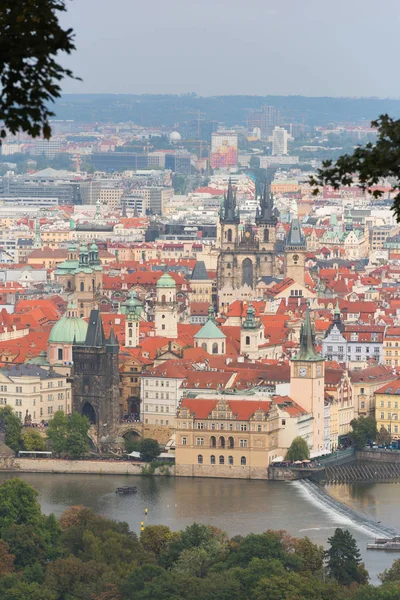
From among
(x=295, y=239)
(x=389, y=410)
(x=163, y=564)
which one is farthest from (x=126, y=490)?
(x=295, y=239)

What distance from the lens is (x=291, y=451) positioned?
39.6m

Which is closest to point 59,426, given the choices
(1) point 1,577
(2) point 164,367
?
(2) point 164,367

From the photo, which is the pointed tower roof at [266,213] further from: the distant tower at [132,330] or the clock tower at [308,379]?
the clock tower at [308,379]

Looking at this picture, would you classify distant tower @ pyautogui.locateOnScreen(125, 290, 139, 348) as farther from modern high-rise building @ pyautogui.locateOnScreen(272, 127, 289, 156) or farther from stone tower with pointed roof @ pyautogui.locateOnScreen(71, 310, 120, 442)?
modern high-rise building @ pyautogui.locateOnScreen(272, 127, 289, 156)

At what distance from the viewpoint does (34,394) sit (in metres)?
43.7

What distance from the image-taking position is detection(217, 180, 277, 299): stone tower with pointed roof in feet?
236

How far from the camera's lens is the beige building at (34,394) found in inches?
1713

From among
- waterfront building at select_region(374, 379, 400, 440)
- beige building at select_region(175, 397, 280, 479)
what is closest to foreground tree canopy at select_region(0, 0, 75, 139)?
beige building at select_region(175, 397, 280, 479)

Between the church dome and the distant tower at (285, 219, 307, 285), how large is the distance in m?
25.3

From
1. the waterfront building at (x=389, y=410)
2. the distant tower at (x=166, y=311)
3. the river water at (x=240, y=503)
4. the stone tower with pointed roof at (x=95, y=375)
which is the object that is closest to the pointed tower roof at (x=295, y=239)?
the distant tower at (x=166, y=311)

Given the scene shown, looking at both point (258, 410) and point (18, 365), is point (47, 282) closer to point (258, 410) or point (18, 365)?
point (18, 365)

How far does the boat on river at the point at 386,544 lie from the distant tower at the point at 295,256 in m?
41.0

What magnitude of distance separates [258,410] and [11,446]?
16.8 feet

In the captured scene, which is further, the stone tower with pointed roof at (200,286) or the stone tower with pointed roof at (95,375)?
the stone tower with pointed roof at (200,286)
